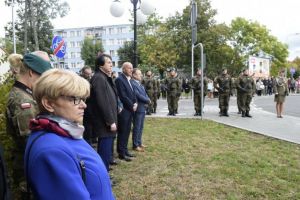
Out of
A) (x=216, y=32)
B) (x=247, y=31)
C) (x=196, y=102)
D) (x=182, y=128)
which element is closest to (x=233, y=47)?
(x=247, y=31)

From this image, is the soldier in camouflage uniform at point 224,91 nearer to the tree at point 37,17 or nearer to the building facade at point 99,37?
the tree at point 37,17

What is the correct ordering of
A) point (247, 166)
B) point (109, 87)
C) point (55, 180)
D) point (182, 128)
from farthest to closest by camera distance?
point (182, 128), point (247, 166), point (109, 87), point (55, 180)

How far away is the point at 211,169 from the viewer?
20.2 ft

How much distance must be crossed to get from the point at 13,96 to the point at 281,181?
4.24m

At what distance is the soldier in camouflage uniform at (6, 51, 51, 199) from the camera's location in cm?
276

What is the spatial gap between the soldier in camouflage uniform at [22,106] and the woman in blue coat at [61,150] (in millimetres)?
988

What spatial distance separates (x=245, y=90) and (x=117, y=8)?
654 centimetres

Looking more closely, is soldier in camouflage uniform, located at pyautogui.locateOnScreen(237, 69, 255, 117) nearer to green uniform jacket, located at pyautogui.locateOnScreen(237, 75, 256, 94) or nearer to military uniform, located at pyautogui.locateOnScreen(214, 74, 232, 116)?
green uniform jacket, located at pyautogui.locateOnScreen(237, 75, 256, 94)

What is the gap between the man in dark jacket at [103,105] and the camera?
4.96 m

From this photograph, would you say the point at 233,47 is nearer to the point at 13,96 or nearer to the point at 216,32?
the point at 216,32

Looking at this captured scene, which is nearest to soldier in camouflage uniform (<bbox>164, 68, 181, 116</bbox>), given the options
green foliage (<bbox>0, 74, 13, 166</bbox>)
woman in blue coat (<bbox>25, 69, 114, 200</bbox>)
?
green foliage (<bbox>0, 74, 13, 166</bbox>)

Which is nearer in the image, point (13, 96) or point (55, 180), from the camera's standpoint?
point (55, 180)

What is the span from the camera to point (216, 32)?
4088 centimetres

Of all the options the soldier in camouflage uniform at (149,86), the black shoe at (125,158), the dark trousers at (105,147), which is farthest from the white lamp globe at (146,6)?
the dark trousers at (105,147)
